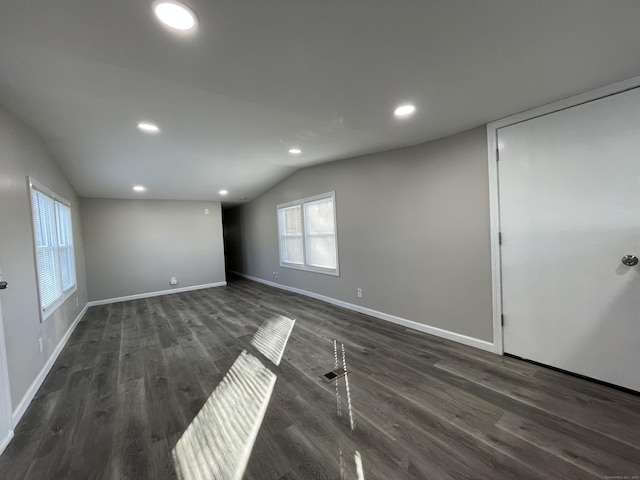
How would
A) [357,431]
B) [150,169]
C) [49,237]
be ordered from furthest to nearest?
1. [150,169]
2. [49,237]
3. [357,431]

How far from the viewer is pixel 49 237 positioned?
302 cm

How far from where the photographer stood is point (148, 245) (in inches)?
228

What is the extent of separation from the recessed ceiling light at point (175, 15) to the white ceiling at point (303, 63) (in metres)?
0.04

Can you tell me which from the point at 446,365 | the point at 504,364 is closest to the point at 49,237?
the point at 446,365

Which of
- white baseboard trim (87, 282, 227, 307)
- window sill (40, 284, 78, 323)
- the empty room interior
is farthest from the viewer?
white baseboard trim (87, 282, 227, 307)

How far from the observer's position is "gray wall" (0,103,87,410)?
1892 millimetres

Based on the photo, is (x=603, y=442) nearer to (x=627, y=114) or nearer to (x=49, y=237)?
(x=627, y=114)

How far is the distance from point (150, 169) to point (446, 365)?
4.75 meters

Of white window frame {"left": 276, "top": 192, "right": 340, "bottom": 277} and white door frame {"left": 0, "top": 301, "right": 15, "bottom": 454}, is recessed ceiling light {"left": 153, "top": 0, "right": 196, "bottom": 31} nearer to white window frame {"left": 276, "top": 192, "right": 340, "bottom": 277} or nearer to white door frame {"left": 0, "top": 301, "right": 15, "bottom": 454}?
white door frame {"left": 0, "top": 301, "right": 15, "bottom": 454}

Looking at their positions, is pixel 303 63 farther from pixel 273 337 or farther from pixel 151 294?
pixel 151 294

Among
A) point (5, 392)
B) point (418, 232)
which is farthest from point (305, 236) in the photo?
point (5, 392)

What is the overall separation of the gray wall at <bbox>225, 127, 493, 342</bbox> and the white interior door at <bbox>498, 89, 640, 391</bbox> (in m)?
0.24

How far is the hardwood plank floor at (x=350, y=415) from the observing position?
55.6 inches

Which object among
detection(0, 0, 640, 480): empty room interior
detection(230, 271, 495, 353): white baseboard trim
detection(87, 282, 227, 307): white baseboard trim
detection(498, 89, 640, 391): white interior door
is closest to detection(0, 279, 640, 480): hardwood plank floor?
detection(0, 0, 640, 480): empty room interior
